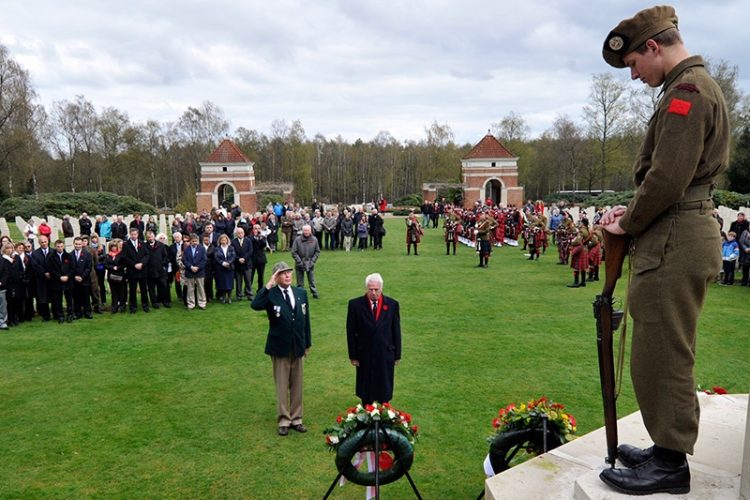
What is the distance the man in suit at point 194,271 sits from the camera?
1281 cm

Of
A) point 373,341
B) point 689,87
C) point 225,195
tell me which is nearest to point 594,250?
point 373,341

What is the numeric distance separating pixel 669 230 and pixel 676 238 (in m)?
0.05

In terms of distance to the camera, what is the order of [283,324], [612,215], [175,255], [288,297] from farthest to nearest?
[175,255] < [288,297] < [283,324] < [612,215]

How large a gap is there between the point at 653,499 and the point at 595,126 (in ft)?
172

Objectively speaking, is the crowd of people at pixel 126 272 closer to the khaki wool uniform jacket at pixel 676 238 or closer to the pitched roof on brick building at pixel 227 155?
the khaki wool uniform jacket at pixel 676 238

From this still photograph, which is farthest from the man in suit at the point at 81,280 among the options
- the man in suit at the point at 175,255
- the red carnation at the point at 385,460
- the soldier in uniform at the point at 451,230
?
the soldier in uniform at the point at 451,230

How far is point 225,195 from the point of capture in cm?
4941

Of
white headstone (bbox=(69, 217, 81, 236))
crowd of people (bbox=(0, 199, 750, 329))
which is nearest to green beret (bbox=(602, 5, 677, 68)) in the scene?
crowd of people (bbox=(0, 199, 750, 329))

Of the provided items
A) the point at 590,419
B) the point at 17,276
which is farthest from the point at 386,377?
the point at 17,276

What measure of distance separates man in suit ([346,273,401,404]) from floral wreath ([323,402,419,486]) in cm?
172

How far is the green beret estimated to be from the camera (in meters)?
2.45

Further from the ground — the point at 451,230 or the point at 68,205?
the point at 68,205

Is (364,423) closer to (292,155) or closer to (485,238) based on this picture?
(485,238)

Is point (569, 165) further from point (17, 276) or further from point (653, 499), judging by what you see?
point (653, 499)
